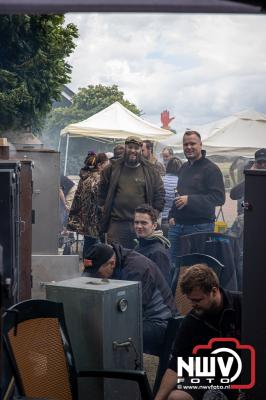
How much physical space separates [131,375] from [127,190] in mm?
3700

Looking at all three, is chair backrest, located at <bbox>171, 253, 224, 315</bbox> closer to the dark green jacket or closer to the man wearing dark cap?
the man wearing dark cap

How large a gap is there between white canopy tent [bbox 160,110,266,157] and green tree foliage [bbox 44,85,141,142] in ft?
3.54

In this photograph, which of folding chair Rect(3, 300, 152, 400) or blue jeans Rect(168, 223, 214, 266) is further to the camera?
blue jeans Rect(168, 223, 214, 266)

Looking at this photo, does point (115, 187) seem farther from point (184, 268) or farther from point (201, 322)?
point (201, 322)

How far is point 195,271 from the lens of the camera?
4.43m

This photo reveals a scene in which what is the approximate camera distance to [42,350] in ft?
12.0

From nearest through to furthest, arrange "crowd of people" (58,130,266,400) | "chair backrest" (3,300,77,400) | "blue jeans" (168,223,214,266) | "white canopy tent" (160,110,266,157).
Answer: "chair backrest" (3,300,77,400)
"crowd of people" (58,130,266,400)
"blue jeans" (168,223,214,266)
"white canopy tent" (160,110,266,157)

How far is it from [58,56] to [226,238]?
477 cm

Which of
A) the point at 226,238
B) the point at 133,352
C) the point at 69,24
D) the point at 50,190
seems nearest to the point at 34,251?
the point at 50,190

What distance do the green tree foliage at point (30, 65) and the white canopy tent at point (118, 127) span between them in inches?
34.0

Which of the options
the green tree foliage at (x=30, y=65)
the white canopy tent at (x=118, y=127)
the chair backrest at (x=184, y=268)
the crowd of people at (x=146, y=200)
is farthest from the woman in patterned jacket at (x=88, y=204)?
the white canopy tent at (x=118, y=127)
